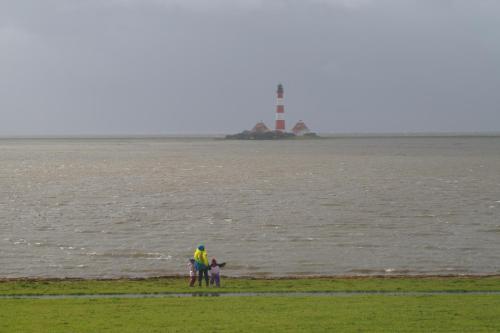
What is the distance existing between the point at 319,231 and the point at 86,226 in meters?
13.2

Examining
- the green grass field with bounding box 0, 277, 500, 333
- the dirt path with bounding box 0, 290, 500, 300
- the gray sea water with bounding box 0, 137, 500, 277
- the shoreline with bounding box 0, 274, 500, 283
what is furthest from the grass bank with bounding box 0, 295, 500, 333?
the gray sea water with bounding box 0, 137, 500, 277

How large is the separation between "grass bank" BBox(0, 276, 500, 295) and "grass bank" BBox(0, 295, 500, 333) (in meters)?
1.71

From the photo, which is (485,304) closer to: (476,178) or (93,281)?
(93,281)

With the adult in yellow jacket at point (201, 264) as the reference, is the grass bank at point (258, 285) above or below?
below

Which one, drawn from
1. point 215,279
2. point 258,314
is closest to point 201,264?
point 215,279

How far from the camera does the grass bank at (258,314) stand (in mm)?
15391

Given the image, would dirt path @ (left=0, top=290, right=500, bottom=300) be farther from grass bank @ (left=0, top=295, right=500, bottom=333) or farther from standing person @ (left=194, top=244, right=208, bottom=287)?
standing person @ (left=194, top=244, right=208, bottom=287)

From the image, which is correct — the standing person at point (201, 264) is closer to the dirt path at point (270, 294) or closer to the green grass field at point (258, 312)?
the green grass field at point (258, 312)

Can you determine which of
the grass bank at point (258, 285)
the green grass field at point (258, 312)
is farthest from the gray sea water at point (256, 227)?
the green grass field at point (258, 312)

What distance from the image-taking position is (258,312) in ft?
55.6

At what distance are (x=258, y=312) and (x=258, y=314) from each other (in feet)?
0.82

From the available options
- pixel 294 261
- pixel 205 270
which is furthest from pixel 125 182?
pixel 205 270

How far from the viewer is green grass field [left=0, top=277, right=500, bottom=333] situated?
15414 mm

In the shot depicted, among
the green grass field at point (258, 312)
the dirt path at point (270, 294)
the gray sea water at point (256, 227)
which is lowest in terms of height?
the gray sea water at point (256, 227)
